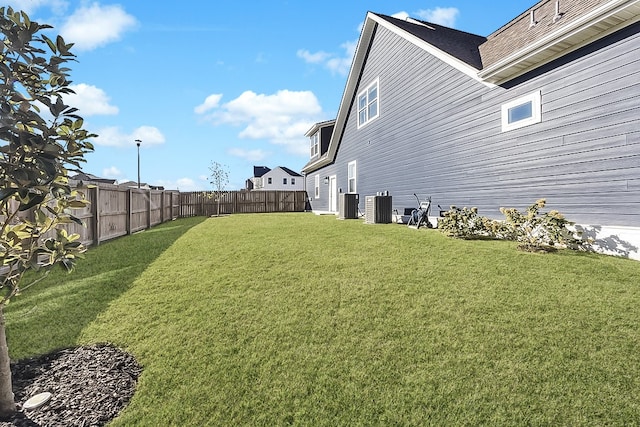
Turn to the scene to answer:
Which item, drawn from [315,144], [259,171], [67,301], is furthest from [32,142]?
[259,171]

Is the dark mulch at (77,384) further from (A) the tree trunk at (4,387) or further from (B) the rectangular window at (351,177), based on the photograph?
(B) the rectangular window at (351,177)

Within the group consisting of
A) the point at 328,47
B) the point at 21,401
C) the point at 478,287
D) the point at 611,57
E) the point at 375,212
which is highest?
the point at 328,47

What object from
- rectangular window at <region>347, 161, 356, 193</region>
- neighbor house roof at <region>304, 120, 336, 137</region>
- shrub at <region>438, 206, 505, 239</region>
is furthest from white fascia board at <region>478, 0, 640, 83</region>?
neighbor house roof at <region>304, 120, 336, 137</region>

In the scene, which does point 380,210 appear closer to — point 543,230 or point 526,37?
point 543,230

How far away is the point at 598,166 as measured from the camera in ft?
18.2

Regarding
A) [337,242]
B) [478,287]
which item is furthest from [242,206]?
[478,287]

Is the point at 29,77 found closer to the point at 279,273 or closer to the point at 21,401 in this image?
the point at 21,401

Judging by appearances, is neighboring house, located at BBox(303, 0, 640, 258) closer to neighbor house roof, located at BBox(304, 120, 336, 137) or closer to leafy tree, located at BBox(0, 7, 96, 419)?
leafy tree, located at BBox(0, 7, 96, 419)

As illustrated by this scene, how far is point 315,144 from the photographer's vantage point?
22.8 m

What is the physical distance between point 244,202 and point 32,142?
2377 centimetres

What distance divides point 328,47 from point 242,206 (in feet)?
51.0

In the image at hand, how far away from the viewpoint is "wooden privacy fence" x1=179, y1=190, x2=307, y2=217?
23.5 metres

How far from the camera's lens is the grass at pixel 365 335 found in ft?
8.01

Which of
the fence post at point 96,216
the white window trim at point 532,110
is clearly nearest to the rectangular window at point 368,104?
the white window trim at point 532,110
